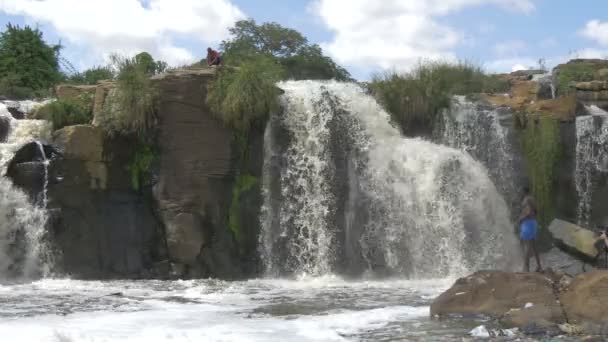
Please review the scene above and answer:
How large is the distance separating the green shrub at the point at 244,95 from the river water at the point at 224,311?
357cm

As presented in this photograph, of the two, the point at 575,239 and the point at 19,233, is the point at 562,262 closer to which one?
the point at 575,239

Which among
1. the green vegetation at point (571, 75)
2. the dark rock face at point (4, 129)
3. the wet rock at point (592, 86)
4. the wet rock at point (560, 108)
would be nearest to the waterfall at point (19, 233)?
the dark rock face at point (4, 129)

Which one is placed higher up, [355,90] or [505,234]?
[355,90]

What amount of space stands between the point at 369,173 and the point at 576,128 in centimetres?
507

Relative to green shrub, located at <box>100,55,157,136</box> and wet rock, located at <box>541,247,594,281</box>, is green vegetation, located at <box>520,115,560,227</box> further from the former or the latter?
green shrub, located at <box>100,55,157,136</box>

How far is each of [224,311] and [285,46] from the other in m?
29.5

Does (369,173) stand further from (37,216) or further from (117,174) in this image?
(37,216)

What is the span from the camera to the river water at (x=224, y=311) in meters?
8.75

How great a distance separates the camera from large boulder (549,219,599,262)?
48.8 feet

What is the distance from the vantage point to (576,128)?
17359 millimetres

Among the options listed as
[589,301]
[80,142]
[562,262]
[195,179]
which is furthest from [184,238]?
[589,301]

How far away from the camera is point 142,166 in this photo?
16.1 meters

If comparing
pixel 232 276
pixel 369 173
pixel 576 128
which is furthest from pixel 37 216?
pixel 576 128

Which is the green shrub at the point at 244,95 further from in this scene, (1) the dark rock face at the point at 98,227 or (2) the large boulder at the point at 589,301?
(2) the large boulder at the point at 589,301
